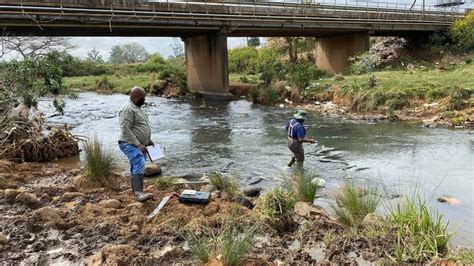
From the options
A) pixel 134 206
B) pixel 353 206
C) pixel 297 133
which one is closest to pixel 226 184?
pixel 134 206

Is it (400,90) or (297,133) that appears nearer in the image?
(297,133)

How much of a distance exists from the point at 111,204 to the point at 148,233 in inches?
55.1

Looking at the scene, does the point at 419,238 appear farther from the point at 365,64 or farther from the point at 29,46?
the point at 365,64

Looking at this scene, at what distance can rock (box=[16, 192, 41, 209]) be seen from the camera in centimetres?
704

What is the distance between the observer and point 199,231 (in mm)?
5562

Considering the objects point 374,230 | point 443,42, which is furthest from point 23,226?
point 443,42

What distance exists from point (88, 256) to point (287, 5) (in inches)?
1089

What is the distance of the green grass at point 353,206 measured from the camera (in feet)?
19.2

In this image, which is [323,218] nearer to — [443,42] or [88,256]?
[88,256]

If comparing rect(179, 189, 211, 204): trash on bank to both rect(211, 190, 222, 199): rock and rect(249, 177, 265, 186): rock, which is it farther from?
rect(249, 177, 265, 186): rock

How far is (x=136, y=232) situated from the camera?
5.73 m

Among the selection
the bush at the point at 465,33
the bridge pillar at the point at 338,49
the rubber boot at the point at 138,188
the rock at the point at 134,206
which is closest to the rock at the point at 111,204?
the rock at the point at 134,206

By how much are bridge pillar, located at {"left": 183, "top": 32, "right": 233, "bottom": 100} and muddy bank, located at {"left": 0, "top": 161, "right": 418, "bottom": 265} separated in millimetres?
21354

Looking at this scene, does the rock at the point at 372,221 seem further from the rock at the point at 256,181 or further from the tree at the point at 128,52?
the tree at the point at 128,52
